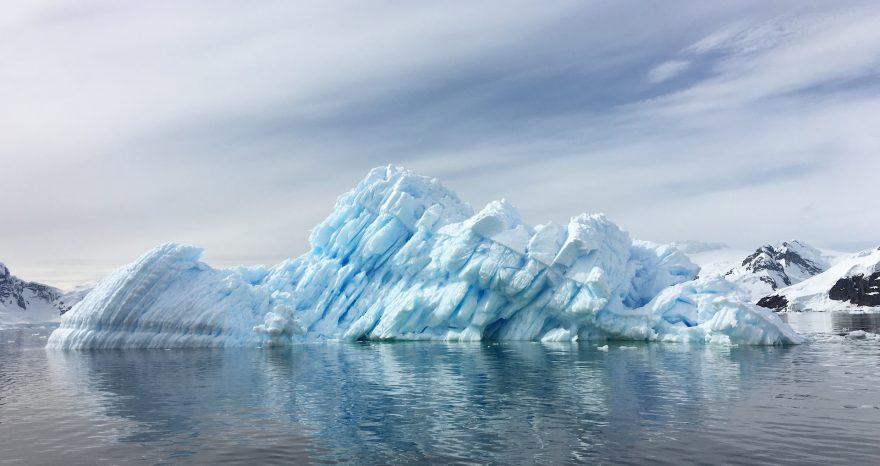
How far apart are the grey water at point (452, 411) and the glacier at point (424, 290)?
8667 mm

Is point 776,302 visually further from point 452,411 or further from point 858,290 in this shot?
point 452,411

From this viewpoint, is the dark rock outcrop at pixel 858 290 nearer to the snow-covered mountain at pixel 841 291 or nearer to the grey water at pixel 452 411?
the snow-covered mountain at pixel 841 291

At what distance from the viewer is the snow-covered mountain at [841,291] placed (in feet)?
439

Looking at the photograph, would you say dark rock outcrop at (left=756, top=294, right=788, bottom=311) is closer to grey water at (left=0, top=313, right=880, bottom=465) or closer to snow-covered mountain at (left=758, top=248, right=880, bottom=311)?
snow-covered mountain at (left=758, top=248, right=880, bottom=311)

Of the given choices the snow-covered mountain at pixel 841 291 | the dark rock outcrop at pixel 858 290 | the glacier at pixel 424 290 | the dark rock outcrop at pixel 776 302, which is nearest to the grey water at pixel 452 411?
the glacier at pixel 424 290

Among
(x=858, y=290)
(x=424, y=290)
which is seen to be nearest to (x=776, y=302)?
(x=858, y=290)

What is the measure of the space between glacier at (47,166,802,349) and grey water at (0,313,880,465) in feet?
28.4

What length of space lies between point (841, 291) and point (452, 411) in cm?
15252

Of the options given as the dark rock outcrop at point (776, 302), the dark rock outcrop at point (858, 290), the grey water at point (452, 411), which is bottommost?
the grey water at point (452, 411)

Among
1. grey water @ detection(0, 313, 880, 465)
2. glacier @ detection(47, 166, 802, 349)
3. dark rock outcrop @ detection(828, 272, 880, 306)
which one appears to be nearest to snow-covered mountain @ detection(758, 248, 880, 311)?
dark rock outcrop @ detection(828, 272, 880, 306)

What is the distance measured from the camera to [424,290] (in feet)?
151

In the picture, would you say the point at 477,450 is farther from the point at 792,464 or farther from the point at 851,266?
the point at 851,266

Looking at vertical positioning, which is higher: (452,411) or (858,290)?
(858,290)

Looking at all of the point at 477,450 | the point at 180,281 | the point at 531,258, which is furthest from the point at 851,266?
the point at 477,450
